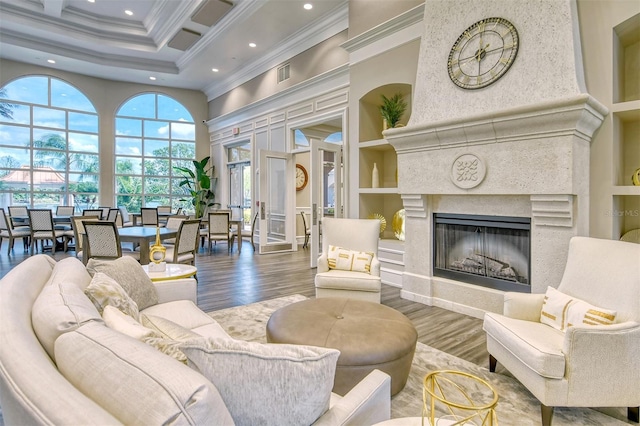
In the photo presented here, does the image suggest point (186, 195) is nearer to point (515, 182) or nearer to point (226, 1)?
point (226, 1)

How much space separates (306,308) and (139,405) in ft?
6.04

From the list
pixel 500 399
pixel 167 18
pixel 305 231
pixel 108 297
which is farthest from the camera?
pixel 305 231

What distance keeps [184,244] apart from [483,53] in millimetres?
4310

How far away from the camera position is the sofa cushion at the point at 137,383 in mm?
665

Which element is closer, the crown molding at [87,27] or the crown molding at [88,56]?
the crown molding at [87,27]

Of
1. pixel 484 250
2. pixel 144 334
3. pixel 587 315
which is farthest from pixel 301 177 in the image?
pixel 144 334

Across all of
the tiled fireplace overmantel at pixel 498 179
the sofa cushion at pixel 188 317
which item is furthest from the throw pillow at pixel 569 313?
Result: the sofa cushion at pixel 188 317

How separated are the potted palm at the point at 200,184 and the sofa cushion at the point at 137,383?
9648 mm

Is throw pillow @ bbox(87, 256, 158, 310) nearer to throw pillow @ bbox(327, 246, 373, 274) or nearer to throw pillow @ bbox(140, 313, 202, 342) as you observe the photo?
throw pillow @ bbox(140, 313, 202, 342)

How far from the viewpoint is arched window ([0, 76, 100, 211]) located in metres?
8.71

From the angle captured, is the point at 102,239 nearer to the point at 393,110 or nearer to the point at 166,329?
the point at 166,329

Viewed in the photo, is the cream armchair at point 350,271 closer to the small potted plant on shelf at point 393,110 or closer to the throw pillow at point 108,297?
the small potted plant on shelf at point 393,110

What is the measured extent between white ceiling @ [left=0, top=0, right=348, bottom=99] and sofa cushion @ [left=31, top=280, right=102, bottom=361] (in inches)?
242

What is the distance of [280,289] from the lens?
4.56 meters
